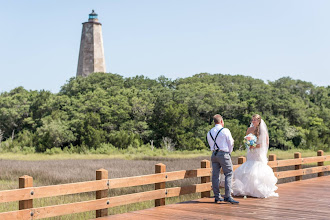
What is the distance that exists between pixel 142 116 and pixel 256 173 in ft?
133

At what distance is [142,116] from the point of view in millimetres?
50750

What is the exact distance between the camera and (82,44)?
64750mm

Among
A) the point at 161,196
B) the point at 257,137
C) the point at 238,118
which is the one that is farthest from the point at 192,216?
the point at 238,118

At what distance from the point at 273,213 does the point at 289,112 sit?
48.2 m

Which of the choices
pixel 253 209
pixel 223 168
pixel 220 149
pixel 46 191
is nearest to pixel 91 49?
pixel 223 168

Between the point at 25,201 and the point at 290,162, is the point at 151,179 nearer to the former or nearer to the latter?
the point at 25,201

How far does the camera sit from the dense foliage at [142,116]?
47.3 meters

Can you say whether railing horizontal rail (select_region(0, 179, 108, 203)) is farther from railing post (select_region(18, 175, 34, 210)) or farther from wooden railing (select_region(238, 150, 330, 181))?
wooden railing (select_region(238, 150, 330, 181))

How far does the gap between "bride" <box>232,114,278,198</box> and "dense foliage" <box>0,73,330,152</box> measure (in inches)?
1355

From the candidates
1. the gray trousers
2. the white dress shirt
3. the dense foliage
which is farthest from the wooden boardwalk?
the dense foliage

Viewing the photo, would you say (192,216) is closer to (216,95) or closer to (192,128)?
(192,128)

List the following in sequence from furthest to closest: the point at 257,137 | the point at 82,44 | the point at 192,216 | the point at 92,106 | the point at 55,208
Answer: the point at 82,44 < the point at 92,106 < the point at 257,137 < the point at 192,216 < the point at 55,208

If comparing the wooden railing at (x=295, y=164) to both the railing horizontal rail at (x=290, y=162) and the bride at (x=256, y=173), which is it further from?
the bride at (x=256, y=173)

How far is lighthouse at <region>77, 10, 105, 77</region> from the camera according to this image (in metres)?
A: 64.3
